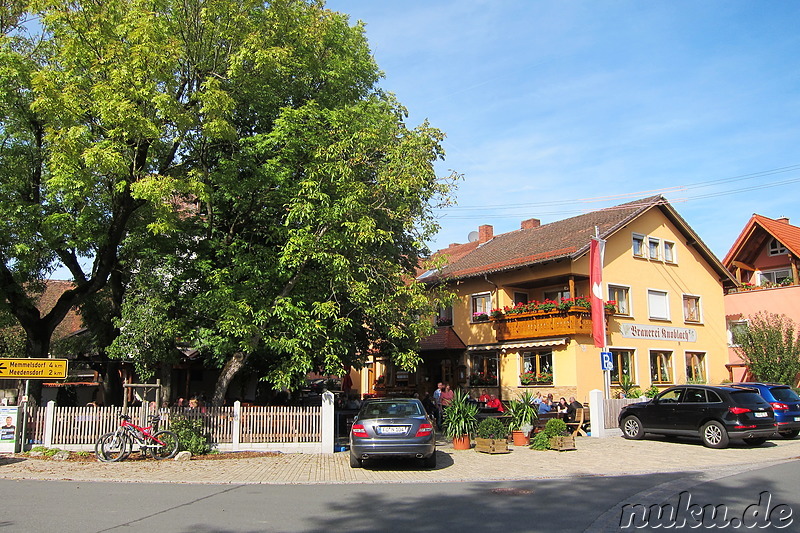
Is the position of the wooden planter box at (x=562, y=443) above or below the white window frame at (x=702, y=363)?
below

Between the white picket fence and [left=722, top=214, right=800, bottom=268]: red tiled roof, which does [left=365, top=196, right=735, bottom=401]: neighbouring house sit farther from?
the white picket fence

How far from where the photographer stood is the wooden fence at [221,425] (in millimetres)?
15859

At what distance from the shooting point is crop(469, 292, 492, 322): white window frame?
29616 mm

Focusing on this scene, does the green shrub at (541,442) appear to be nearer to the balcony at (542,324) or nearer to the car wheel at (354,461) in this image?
the car wheel at (354,461)

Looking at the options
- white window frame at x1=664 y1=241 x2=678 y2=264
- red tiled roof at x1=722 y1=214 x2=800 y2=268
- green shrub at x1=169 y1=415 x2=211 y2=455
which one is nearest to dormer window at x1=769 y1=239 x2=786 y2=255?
red tiled roof at x1=722 y1=214 x2=800 y2=268

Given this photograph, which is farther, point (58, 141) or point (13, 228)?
point (13, 228)

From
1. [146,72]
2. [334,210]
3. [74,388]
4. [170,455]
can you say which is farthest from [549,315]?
[74,388]

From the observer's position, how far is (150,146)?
619 inches

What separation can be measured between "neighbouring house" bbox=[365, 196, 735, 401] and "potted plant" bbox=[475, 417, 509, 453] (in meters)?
8.51

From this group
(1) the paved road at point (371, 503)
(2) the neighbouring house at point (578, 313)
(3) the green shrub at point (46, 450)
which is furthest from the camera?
(2) the neighbouring house at point (578, 313)

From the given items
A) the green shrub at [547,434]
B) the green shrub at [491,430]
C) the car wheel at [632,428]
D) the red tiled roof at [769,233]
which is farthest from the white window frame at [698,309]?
the green shrub at [491,430]

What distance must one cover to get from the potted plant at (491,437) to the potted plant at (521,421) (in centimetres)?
121

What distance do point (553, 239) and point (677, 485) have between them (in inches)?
759

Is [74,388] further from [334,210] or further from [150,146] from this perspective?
[334,210]
